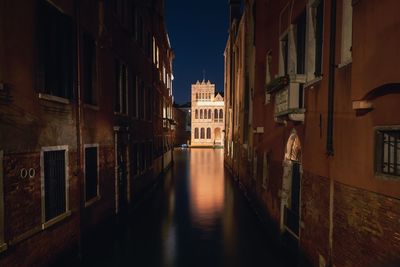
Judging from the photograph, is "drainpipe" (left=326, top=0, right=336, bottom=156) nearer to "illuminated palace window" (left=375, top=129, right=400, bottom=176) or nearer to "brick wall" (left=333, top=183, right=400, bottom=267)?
"brick wall" (left=333, top=183, right=400, bottom=267)

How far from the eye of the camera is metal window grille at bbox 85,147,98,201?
27.3ft

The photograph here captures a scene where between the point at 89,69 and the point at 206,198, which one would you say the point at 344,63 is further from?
the point at 206,198

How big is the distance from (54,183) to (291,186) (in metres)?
6.46

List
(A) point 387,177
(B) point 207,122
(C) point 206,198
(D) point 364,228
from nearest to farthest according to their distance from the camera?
(A) point 387,177 → (D) point 364,228 → (C) point 206,198 → (B) point 207,122

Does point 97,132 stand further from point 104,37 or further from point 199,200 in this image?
point 199,200

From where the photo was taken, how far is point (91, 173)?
864 centimetres

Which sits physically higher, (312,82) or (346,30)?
(346,30)

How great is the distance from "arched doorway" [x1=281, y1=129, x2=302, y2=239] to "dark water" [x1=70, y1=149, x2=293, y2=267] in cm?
94

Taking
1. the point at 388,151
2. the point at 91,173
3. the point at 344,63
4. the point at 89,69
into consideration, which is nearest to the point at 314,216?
the point at 388,151

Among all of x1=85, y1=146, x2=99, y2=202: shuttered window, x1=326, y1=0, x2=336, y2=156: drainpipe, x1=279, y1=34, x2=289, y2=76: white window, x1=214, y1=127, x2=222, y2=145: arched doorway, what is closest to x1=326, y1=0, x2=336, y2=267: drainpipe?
x1=326, y1=0, x2=336, y2=156: drainpipe

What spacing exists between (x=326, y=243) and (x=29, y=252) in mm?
5960

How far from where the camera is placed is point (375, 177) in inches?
172

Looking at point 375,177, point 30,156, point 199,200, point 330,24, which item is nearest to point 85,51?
point 30,156

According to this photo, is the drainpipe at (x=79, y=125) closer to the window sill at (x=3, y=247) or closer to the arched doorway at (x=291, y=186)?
the window sill at (x=3, y=247)
